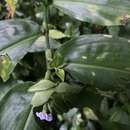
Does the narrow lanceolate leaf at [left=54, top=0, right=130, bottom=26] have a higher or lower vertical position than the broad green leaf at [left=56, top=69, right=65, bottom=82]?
higher

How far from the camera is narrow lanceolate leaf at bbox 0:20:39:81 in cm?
109

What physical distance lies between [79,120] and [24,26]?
0.35 meters

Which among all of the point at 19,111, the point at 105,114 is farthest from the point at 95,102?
the point at 19,111

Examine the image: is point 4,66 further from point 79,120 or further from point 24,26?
point 79,120

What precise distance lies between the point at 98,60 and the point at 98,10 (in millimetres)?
115

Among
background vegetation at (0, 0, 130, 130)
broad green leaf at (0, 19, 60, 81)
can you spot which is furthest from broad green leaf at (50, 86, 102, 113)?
broad green leaf at (0, 19, 60, 81)

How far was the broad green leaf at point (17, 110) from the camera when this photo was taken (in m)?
1.04

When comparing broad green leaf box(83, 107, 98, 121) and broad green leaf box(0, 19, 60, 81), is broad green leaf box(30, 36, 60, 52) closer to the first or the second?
broad green leaf box(0, 19, 60, 81)

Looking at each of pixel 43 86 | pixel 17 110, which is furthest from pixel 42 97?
pixel 17 110

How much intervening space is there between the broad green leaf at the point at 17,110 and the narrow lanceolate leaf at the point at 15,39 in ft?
0.15

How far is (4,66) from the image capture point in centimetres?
109

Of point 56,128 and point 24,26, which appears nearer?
point 56,128

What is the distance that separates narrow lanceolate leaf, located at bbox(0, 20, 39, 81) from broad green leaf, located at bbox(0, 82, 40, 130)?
0.05 m

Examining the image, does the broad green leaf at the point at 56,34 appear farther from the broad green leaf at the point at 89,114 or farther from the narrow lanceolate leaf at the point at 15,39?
the broad green leaf at the point at 89,114
